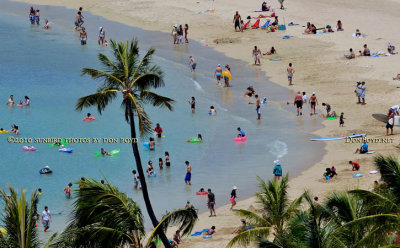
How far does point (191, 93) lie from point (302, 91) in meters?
6.07

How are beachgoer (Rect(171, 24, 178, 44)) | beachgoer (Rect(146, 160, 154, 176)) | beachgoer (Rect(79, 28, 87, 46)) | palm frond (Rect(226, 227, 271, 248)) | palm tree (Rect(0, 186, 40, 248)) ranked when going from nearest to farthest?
palm tree (Rect(0, 186, 40, 248)) < palm frond (Rect(226, 227, 271, 248)) < beachgoer (Rect(146, 160, 154, 176)) < beachgoer (Rect(171, 24, 178, 44)) < beachgoer (Rect(79, 28, 87, 46))

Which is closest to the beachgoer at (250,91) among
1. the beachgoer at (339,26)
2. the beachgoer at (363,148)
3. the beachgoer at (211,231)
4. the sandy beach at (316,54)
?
the sandy beach at (316,54)

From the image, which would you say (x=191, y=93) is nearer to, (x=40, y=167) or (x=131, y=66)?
(x=40, y=167)

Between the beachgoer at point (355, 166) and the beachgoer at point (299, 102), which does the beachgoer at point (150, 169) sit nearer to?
→ the beachgoer at point (355, 166)

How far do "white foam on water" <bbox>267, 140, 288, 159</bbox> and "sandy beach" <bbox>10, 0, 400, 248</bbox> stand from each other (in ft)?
3.82

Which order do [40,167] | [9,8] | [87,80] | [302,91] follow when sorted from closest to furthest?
1. [40,167]
2. [302,91]
3. [87,80]
4. [9,8]

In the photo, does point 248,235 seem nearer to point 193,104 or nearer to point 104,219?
point 104,219

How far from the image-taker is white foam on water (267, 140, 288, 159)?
1208 inches

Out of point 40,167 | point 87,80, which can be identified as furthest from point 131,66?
point 87,80

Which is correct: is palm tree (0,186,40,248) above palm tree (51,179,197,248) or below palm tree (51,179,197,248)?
above

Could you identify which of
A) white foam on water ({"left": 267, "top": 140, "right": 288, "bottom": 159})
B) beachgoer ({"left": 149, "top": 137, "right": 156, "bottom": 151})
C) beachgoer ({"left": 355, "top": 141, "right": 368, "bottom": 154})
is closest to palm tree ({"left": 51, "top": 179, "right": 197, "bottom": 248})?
beachgoer ({"left": 355, "top": 141, "right": 368, "bottom": 154})

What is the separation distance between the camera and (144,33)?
2121 inches

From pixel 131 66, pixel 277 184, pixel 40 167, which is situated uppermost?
pixel 131 66

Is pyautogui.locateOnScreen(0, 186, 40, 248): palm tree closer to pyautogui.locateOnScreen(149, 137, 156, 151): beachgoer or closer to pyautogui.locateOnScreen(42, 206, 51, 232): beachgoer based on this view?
pyautogui.locateOnScreen(42, 206, 51, 232): beachgoer
